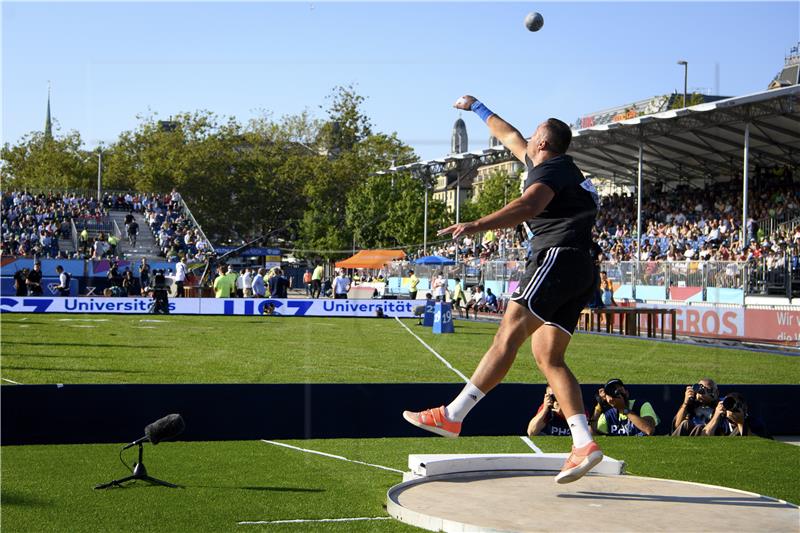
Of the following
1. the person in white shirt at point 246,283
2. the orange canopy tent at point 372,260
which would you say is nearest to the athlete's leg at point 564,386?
the person in white shirt at point 246,283

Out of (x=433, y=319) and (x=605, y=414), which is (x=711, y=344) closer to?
(x=433, y=319)

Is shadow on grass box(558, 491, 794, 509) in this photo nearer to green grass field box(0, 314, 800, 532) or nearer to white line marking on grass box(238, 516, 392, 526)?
green grass field box(0, 314, 800, 532)

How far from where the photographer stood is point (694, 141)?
4772cm

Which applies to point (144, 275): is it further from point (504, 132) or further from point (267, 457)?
point (504, 132)

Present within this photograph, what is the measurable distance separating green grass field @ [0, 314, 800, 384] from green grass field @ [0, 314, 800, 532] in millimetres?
56

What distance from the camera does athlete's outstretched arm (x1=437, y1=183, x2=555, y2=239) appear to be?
5.96m

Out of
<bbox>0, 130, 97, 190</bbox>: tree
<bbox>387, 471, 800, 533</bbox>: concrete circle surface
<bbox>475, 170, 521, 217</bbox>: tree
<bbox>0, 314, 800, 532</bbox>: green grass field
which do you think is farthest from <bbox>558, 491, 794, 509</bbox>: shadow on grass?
<bbox>475, 170, 521, 217</bbox>: tree

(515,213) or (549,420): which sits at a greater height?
(515,213)

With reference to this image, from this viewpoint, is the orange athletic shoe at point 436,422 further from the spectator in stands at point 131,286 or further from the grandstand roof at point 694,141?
the spectator in stands at point 131,286

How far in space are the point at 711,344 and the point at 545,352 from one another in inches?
919

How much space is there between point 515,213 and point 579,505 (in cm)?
202

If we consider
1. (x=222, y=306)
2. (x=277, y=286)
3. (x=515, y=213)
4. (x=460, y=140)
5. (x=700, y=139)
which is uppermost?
(x=460, y=140)

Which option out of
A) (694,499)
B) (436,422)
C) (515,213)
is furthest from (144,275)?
(515,213)

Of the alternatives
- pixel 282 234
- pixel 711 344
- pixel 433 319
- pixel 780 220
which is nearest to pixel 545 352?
pixel 711 344
